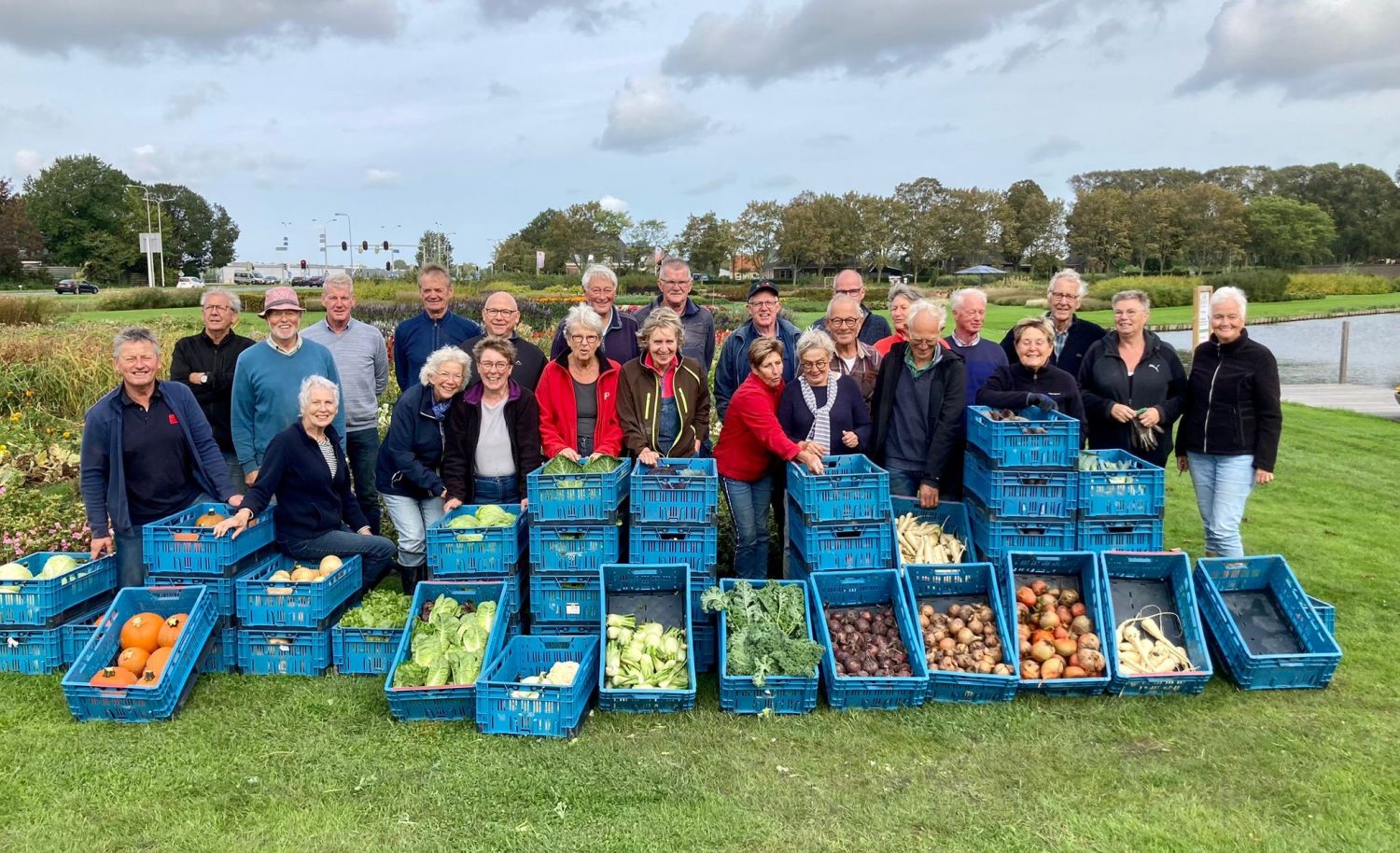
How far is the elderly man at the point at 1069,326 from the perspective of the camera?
21.4 ft

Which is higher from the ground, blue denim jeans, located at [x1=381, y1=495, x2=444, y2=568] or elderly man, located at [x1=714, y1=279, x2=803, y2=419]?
elderly man, located at [x1=714, y1=279, x2=803, y2=419]

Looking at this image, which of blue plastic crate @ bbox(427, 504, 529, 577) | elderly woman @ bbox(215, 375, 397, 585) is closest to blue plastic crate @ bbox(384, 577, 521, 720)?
blue plastic crate @ bbox(427, 504, 529, 577)

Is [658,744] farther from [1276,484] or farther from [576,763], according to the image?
[1276,484]

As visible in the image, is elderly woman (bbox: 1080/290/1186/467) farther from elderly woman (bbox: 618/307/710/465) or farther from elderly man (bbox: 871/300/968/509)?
elderly woman (bbox: 618/307/710/465)

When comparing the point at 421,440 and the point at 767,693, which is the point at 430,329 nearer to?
the point at 421,440

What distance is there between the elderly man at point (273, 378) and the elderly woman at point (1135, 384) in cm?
543

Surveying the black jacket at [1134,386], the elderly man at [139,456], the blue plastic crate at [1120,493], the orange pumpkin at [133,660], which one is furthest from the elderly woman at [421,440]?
the black jacket at [1134,386]

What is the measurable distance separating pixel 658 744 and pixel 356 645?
2111 millimetres

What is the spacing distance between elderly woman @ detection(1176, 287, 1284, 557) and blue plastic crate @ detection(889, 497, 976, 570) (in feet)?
5.27

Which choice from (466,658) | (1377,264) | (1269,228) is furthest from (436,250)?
(1377,264)

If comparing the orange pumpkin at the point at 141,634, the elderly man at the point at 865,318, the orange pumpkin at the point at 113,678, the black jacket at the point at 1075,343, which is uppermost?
the elderly man at the point at 865,318

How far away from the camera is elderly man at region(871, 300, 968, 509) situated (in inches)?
229

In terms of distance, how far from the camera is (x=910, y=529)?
5.94m

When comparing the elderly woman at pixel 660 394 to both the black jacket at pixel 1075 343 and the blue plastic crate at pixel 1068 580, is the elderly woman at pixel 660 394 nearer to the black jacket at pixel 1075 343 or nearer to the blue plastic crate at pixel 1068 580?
the blue plastic crate at pixel 1068 580
